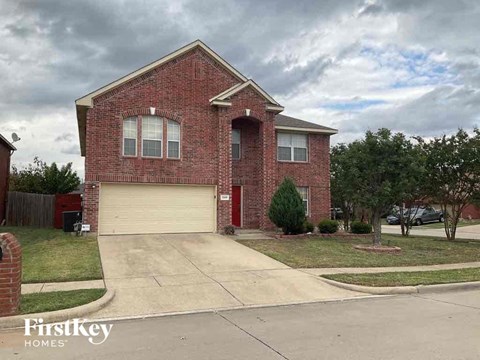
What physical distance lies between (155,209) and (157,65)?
615 cm

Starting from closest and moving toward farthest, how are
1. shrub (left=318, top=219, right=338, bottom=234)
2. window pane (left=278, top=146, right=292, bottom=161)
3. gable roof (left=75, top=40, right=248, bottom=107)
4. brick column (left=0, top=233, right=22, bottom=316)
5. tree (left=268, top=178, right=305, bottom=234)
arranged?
1. brick column (left=0, top=233, right=22, bottom=316)
2. gable roof (left=75, top=40, right=248, bottom=107)
3. tree (left=268, top=178, right=305, bottom=234)
4. shrub (left=318, top=219, right=338, bottom=234)
5. window pane (left=278, top=146, right=292, bottom=161)

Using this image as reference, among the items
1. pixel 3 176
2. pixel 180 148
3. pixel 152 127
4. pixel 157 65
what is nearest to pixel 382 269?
pixel 180 148

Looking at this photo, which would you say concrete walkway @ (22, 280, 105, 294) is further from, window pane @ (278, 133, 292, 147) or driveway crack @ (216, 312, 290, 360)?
window pane @ (278, 133, 292, 147)

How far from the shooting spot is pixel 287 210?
17906 millimetres

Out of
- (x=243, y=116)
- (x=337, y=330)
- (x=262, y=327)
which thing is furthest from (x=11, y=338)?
(x=243, y=116)

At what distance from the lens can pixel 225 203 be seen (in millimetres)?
18938

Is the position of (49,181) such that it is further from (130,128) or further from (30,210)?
(130,128)

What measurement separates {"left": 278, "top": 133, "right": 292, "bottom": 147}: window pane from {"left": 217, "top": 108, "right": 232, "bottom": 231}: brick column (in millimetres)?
3527

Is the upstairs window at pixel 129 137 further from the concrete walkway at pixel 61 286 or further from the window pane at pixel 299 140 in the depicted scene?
the concrete walkway at pixel 61 286

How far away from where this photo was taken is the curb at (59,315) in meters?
6.73

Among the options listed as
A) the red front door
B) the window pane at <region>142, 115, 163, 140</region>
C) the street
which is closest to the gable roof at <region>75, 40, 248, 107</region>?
the window pane at <region>142, 115, 163, 140</region>

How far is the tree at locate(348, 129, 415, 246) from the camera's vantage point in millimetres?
16078

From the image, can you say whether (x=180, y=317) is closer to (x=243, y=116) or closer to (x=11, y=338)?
(x=11, y=338)

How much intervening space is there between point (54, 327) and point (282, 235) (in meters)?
12.3
